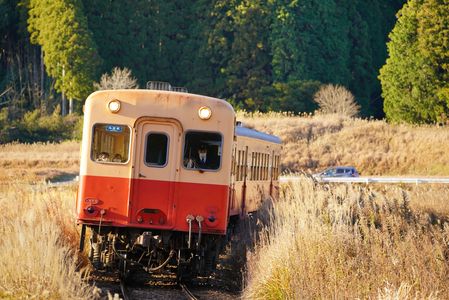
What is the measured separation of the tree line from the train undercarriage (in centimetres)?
4389

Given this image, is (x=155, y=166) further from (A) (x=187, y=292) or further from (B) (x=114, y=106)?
(A) (x=187, y=292)

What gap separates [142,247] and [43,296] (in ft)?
15.2

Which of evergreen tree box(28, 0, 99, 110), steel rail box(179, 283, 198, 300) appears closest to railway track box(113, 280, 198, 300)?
steel rail box(179, 283, 198, 300)

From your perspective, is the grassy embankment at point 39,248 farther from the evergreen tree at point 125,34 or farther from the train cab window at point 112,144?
the evergreen tree at point 125,34

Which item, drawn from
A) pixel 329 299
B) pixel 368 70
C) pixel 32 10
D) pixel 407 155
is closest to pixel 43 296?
pixel 329 299

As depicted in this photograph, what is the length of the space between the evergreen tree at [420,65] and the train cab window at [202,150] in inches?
1577

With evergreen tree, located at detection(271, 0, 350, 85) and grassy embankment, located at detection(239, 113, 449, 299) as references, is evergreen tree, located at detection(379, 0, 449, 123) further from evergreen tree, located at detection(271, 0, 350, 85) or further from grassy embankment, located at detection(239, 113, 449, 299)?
grassy embankment, located at detection(239, 113, 449, 299)

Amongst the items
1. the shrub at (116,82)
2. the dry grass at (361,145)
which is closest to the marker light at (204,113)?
the dry grass at (361,145)

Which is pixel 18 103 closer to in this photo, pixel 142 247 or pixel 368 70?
pixel 368 70

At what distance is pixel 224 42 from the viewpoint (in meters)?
66.0

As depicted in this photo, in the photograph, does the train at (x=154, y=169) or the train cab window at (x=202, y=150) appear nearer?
the train at (x=154, y=169)

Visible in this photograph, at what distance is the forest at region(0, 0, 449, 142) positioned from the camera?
58.5 metres

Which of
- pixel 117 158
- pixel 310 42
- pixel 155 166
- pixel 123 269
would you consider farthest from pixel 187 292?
pixel 310 42

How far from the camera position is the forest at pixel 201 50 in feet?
192
